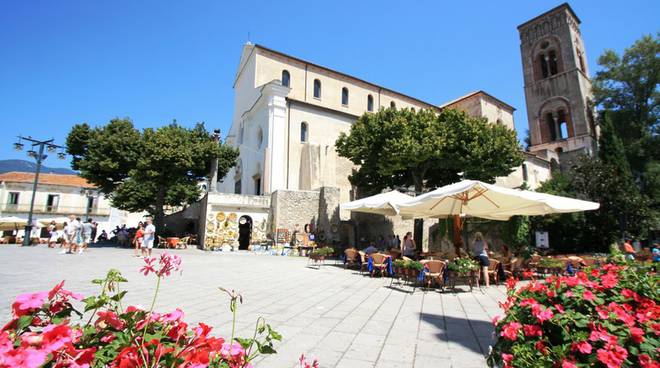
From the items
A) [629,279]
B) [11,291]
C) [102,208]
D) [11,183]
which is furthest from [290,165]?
[11,183]

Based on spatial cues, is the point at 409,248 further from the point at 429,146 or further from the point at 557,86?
the point at 557,86

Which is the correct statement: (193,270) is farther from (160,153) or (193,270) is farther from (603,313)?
(160,153)

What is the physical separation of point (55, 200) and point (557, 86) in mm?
59927

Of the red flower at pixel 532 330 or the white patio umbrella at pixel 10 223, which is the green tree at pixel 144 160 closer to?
the white patio umbrella at pixel 10 223

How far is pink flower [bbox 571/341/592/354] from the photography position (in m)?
1.82

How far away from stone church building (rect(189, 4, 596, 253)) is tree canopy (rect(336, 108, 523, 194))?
4.00 m

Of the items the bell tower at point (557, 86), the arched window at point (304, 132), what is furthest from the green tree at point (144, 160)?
the bell tower at point (557, 86)

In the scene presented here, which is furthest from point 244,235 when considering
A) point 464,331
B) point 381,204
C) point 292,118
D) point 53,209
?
point 53,209

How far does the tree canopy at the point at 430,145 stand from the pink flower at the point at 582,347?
590 inches

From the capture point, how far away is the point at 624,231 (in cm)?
1867

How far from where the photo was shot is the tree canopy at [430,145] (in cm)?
1712

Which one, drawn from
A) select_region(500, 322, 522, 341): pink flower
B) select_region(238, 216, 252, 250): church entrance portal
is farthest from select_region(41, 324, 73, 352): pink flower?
select_region(238, 216, 252, 250): church entrance portal

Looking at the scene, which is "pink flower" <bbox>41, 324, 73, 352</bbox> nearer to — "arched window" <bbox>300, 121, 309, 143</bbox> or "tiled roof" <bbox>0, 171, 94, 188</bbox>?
"arched window" <bbox>300, 121, 309, 143</bbox>

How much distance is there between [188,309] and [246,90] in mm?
28473
